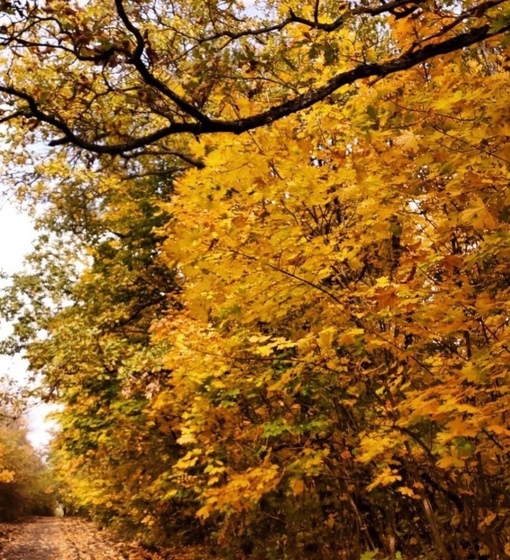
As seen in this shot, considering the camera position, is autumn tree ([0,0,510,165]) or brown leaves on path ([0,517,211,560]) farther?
brown leaves on path ([0,517,211,560])

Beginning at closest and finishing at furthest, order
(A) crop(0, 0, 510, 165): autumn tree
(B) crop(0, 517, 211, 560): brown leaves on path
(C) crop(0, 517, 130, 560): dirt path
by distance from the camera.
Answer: (A) crop(0, 0, 510, 165): autumn tree → (B) crop(0, 517, 211, 560): brown leaves on path → (C) crop(0, 517, 130, 560): dirt path

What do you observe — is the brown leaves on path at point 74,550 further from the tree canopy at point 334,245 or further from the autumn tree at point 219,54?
the autumn tree at point 219,54

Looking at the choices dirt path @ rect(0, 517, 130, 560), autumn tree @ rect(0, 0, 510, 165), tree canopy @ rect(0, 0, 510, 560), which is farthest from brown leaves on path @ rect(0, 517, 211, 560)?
autumn tree @ rect(0, 0, 510, 165)

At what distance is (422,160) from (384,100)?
0.89 meters

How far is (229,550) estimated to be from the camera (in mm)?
8852

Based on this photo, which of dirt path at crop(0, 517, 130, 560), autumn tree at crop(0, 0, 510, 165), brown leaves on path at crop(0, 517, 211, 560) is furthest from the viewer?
dirt path at crop(0, 517, 130, 560)

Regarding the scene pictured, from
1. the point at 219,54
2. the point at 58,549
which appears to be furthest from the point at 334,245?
the point at 58,549

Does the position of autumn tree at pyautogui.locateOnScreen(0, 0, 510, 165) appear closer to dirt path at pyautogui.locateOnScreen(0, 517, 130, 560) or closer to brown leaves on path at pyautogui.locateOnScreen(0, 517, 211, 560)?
brown leaves on path at pyautogui.locateOnScreen(0, 517, 211, 560)

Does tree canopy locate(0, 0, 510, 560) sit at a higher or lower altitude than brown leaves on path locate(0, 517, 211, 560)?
higher

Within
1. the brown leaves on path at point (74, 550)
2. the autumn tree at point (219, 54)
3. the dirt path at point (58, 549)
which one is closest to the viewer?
the autumn tree at point (219, 54)

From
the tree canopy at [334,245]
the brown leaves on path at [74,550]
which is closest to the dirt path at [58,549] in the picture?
the brown leaves on path at [74,550]

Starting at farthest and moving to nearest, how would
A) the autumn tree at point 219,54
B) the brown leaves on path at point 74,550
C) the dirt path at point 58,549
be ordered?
the dirt path at point 58,549, the brown leaves on path at point 74,550, the autumn tree at point 219,54

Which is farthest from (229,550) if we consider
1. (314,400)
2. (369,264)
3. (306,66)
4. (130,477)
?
(306,66)

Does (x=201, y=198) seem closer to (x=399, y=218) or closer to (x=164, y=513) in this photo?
(x=399, y=218)
